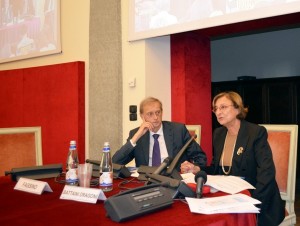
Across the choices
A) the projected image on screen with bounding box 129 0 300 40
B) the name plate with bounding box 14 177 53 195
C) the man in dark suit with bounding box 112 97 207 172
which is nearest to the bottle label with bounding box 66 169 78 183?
the name plate with bounding box 14 177 53 195

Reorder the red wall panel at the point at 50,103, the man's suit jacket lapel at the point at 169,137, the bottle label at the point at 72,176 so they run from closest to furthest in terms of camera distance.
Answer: the bottle label at the point at 72,176 < the man's suit jacket lapel at the point at 169,137 < the red wall panel at the point at 50,103

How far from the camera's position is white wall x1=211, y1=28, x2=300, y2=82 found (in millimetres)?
6834

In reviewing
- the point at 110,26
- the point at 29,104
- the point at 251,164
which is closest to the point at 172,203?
the point at 251,164

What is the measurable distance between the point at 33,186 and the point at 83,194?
34 cm

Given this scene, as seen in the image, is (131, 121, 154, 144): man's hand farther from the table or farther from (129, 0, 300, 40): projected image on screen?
(129, 0, 300, 40): projected image on screen

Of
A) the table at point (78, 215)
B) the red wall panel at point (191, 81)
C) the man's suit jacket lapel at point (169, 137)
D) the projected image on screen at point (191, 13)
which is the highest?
the projected image on screen at point (191, 13)

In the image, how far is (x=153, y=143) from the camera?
2.64 meters

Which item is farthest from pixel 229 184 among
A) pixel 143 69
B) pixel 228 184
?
pixel 143 69

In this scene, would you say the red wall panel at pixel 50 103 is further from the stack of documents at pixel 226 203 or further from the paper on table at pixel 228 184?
the stack of documents at pixel 226 203

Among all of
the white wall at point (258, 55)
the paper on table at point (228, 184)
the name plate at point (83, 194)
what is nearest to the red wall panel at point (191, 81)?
the white wall at point (258, 55)

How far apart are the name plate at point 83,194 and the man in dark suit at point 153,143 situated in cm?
102

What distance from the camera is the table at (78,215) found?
1.17 m

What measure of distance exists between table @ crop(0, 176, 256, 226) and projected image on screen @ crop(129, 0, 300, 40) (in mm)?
2275

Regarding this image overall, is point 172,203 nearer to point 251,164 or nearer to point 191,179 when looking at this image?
point 191,179
